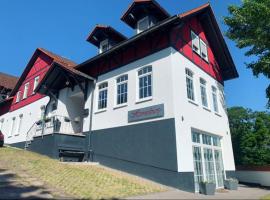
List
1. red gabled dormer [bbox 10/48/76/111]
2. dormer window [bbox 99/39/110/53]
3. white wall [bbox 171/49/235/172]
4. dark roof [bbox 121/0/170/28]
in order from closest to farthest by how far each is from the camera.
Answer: white wall [bbox 171/49/235/172]
dark roof [bbox 121/0/170/28]
dormer window [bbox 99/39/110/53]
red gabled dormer [bbox 10/48/76/111]

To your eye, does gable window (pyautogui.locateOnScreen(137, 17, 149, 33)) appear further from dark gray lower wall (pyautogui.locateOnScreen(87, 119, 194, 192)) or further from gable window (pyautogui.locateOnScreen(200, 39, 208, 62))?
dark gray lower wall (pyautogui.locateOnScreen(87, 119, 194, 192))

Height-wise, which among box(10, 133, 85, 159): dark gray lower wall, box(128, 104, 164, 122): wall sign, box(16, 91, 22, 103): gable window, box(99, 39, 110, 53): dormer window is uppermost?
box(99, 39, 110, 53): dormer window

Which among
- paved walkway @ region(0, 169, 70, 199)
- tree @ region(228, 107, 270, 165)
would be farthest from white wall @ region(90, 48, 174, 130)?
tree @ region(228, 107, 270, 165)

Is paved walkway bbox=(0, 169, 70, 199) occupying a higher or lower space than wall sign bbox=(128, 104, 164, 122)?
lower

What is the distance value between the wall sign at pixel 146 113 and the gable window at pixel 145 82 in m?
0.89

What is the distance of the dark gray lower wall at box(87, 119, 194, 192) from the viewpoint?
11133 millimetres

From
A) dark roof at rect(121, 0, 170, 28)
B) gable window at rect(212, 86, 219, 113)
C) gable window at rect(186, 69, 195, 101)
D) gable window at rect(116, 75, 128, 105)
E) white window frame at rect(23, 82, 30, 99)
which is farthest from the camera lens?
white window frame at rect(23, 82, 30, 99)

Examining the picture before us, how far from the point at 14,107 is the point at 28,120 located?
5.41m

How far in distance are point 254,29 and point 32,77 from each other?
73.5 feet

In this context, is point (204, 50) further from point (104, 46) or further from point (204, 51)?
point (104, 46)

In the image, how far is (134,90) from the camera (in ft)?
45.9

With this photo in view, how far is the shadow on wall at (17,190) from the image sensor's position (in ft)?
22.4

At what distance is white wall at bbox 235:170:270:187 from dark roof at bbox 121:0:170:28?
14912mm

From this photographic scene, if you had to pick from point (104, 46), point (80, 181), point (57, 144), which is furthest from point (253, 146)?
point (80, 181)
